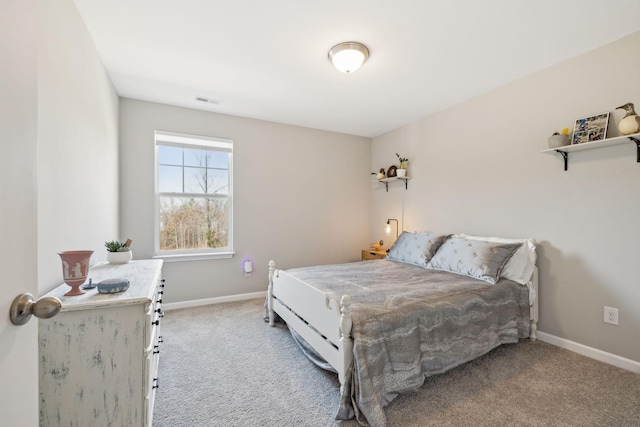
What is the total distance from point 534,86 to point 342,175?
2617mm

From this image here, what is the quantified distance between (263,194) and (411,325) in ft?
9.00

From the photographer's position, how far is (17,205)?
0.61 metres

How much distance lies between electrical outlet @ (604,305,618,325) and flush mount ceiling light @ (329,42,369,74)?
2.81 m

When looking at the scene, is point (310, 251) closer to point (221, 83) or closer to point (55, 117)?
point (221, 83)

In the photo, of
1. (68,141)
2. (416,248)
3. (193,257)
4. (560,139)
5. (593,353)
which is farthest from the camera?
(193,257)

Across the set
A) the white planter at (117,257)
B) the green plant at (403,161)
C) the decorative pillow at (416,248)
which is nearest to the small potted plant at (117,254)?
the white planter at (117,257)

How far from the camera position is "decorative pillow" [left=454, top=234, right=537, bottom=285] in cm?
253

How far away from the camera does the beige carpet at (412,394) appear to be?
165 cm

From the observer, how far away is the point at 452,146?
3.47 m

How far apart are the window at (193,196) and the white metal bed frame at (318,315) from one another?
125cm

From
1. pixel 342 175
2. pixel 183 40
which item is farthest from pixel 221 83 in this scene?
pixel 342 175

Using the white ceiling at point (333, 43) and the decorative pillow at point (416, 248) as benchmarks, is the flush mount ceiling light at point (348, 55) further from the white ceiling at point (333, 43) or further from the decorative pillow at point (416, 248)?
the decorative pillow at point (416, 248)

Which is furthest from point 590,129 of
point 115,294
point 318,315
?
point 115,294

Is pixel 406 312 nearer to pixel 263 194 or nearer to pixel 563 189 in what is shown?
pixel 563 189
